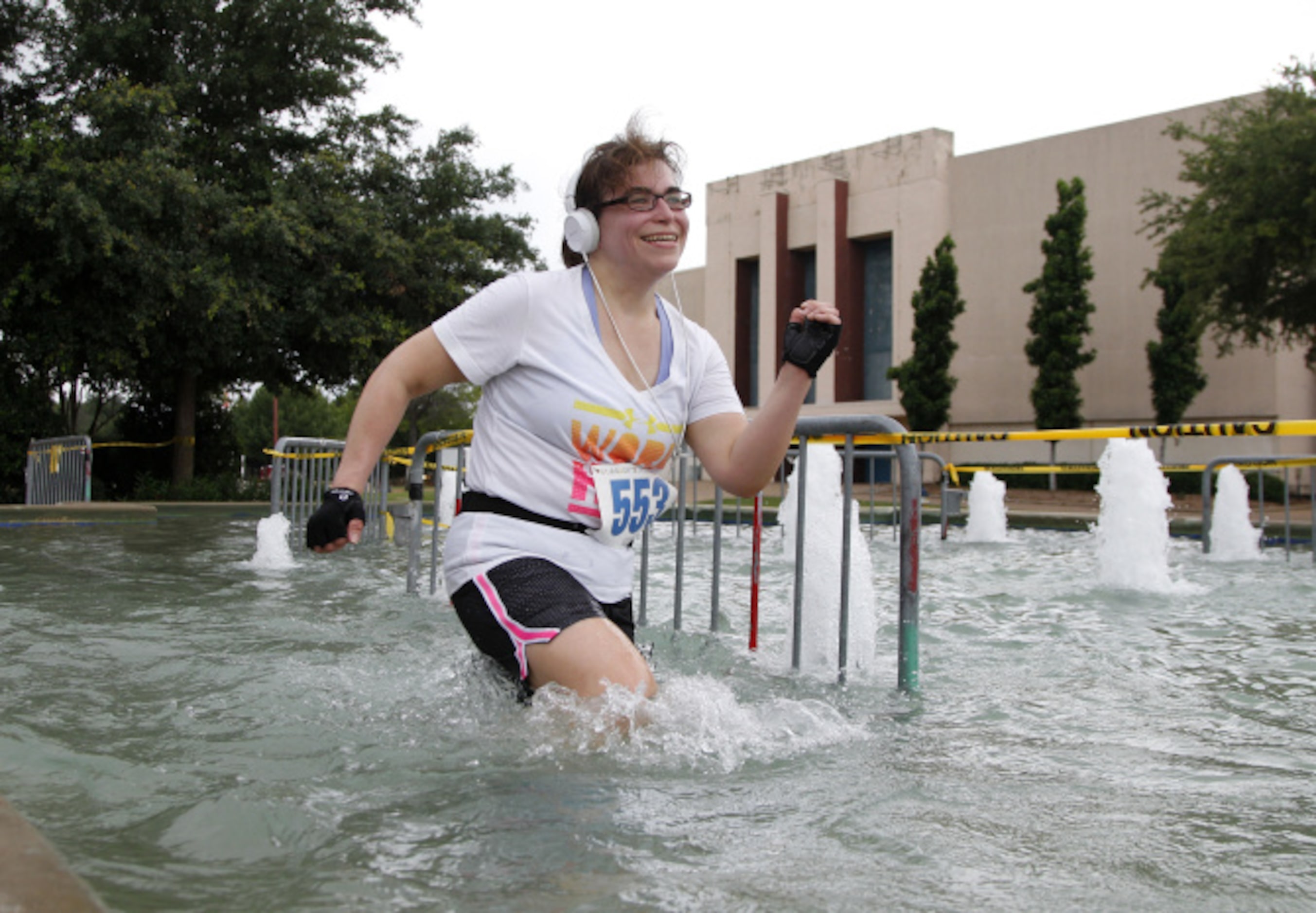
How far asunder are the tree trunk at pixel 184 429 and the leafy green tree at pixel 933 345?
1955 cm

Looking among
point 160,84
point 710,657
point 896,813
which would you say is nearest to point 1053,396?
point 160,84

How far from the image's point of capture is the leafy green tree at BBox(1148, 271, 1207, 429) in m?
29.8

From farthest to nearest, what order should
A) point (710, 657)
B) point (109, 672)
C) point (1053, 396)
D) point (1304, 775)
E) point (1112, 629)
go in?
1. point (1053, 396)
2. point (1112, 629)
3. point (710, 657)
4. point (109, 672)
5. point (1304, 775)

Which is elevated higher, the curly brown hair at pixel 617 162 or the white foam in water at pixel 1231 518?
the curly brown hair at pixel 617 162

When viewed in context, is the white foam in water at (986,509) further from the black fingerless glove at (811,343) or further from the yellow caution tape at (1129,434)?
the black fingerless glove at (811,343)

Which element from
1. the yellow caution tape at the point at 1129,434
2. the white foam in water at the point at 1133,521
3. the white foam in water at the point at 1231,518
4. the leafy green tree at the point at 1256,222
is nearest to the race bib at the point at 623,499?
the yellow caution tape at the point at 1129,434

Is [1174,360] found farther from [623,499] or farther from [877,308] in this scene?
[623,499]

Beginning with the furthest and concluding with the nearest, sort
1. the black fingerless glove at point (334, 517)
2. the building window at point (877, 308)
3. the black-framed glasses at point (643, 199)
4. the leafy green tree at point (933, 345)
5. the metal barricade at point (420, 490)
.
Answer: the building window at point (877, 308)
the leafy green tree at point (933, 345)
the metal barricade at point (420, 490)
the black-framed glasses at point (643, 199)
the black fingerless glove at point (334, 517)

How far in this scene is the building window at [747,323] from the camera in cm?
4441

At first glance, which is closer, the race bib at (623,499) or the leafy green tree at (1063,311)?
the race bib at (623,499)

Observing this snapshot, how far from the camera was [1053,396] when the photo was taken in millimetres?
31266

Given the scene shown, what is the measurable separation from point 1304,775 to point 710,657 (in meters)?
2.37

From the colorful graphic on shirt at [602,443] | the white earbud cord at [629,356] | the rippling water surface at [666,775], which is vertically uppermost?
the white earbud cord at [629,356]

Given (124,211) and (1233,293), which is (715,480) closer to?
(124,211)
